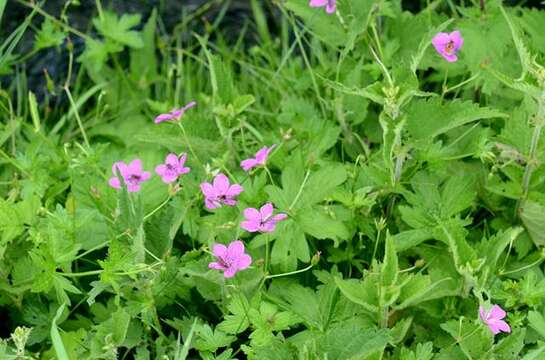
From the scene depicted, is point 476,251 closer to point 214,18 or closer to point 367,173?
point 367,173

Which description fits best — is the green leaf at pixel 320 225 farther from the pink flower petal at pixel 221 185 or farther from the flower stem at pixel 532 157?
the flower stem at pixel 532 157

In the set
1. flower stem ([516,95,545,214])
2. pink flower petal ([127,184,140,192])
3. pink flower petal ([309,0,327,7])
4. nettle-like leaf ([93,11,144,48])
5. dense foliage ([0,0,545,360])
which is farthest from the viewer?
nettle-like leaf ([93,11,144,48])

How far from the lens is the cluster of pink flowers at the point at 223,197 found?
1679 millimetres

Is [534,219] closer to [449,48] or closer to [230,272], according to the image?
[449,48]

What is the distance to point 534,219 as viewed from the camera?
1.98 meters

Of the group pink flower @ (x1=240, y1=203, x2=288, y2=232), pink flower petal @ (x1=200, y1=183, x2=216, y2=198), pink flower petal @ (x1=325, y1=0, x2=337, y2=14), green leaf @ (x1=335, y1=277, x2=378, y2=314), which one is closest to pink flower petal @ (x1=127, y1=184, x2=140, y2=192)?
pink flower petal @ (x1=200, y1=183, x2=216, y2=198)

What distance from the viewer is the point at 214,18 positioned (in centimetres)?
311

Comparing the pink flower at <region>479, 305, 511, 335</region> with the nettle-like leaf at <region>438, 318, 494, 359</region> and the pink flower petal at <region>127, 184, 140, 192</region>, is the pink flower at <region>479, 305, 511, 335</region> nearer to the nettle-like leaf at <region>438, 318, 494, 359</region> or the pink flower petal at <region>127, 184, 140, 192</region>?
the nettle-like leaf at <region>438, 318, 494, 359</region>

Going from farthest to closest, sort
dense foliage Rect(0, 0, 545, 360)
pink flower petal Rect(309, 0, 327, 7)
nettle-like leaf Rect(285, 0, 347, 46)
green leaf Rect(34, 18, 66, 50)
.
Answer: green leaf Rect(34, 18, 66, 50), nettle-like leaf Rect(285, 0, 347, 46), pink flower petal Rect(309, 0, 327, 7), dense foliage Rect(0, 0, 545, 360)

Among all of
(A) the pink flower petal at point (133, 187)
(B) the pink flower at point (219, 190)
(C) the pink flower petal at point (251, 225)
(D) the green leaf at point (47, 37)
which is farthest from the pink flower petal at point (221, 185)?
(D) the green leaf at point (47, 37)

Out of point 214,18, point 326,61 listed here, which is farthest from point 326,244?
point 214,18

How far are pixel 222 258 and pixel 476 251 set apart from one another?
53 cm

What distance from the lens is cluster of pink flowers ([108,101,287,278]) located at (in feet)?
5.51

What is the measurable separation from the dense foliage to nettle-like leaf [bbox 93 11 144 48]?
31 centimetres
